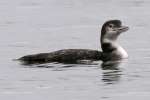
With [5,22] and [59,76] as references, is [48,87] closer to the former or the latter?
[59,76]

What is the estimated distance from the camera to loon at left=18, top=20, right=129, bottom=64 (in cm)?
1994

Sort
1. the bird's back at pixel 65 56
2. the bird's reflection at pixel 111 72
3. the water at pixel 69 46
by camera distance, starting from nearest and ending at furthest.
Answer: the water at pixel 69 46, the bird's reflection at pixel 111 72, the bird's back at pixel 65 56

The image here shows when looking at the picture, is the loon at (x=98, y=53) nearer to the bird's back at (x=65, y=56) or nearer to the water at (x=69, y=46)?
the bird's back at (x=65, y=56)

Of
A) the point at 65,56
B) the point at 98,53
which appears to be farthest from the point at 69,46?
the point at 65,56

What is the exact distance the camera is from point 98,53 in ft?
66.6

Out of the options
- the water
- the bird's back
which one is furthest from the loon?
the water

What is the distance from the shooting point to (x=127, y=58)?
2028 centimetres

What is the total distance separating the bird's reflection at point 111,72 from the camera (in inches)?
684

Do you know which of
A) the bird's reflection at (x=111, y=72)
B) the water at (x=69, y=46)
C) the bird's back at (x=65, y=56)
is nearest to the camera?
the water at (x=69, y=46)

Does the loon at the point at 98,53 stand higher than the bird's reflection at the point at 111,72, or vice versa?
the loon at the point at 98,53

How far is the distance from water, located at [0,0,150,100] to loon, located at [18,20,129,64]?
0.34 metres

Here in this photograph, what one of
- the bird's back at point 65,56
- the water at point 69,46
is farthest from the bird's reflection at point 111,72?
the bird's back at point 65,56

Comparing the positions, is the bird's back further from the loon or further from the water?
the water

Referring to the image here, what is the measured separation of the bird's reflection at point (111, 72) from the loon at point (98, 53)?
1.37 ft
